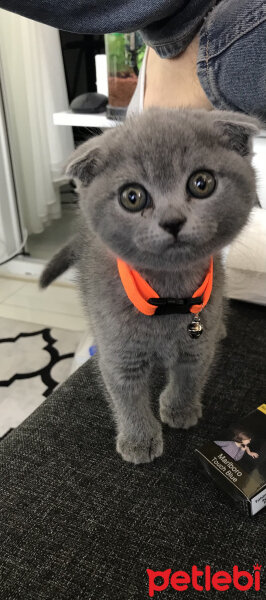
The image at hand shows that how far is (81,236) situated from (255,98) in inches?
12.0

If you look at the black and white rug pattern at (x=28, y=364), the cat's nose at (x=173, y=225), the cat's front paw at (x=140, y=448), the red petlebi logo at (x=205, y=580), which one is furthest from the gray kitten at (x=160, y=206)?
the black and white rug pattern at (x=28, y=364)

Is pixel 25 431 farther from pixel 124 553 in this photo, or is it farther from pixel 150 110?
pixel 150 110

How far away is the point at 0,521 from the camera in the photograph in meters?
0.60

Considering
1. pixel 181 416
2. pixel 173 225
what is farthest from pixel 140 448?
pixel 173 225

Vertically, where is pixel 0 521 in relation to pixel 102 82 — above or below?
below

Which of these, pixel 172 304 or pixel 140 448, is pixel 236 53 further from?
pixel 140 448

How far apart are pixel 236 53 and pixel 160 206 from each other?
293 mm

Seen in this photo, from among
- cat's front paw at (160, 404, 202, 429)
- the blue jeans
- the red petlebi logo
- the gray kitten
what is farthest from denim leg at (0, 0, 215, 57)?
the red petlebi logo

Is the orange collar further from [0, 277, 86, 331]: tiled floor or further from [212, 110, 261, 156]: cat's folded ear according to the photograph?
[0, 277, 86, 331]: tiled floor

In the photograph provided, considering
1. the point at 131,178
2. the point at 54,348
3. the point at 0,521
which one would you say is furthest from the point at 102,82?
the point at 0,521

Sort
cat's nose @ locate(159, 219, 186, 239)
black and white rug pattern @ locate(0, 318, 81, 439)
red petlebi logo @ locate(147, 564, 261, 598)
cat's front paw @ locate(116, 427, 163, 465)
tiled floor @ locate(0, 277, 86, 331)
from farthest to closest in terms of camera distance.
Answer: tiled floor @ locate(0, 277, 86, 331), black and white rug pattern @ locate(0, 318, 81, 439), cat's front paw @ locate(116, 427, 163, 465), red petlebi logo @ locate(147, 564, 261, 598), cat's nose @ locate(159, 219, 186, 239)

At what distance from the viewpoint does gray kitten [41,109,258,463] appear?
434 millimetres

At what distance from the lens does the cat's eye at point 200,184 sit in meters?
0.44

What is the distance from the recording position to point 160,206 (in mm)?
431
